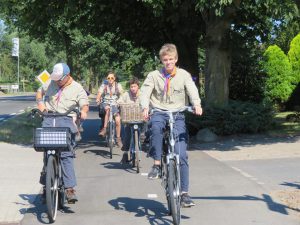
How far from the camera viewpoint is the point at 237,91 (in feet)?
A: 69.4

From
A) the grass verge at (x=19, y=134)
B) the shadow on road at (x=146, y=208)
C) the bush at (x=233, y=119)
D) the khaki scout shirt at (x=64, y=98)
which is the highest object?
the khaki scout shirt at (x=64, y=98)

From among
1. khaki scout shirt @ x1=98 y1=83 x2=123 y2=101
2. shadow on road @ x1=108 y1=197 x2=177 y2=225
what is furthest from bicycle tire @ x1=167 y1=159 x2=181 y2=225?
khaki scout shirt @ x1=98 y1=83 x2=123 y2=101

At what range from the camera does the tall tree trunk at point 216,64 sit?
15297mm

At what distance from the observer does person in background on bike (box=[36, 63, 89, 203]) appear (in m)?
6.68

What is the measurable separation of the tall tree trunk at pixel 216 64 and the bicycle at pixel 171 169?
9083 mm

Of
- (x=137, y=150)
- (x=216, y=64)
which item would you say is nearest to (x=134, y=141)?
(x=137, y=150)

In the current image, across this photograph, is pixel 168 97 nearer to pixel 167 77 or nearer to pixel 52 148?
pixel 167 77

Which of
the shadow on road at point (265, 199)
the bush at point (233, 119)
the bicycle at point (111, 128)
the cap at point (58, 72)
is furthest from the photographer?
the bush at point (233, 119)

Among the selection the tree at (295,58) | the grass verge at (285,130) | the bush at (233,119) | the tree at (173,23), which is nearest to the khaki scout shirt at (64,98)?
the tree at (173,23)

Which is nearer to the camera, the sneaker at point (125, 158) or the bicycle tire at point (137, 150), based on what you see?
the bicycle tire at point (137, 150)

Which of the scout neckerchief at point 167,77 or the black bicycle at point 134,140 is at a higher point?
the scout neckerchief at point 167,77

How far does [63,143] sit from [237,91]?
15485 millimetres

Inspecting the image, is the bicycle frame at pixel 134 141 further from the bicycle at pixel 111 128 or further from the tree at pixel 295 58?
the tree at pixel 295 58

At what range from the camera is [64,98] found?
6.84m
